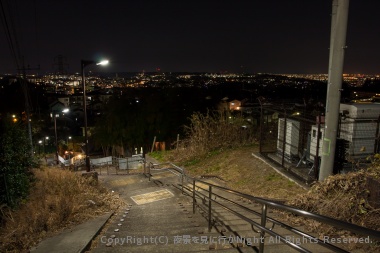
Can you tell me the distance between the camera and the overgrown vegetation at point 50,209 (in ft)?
18.2

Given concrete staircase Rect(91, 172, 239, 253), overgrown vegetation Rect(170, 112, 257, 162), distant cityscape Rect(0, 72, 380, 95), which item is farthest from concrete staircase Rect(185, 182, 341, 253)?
distant cityscape Rect(0, 72, 380, 95)

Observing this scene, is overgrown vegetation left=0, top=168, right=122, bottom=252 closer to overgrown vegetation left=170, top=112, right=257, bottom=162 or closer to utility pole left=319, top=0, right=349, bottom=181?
utility pole left=319, top=0, right=349, bottom=181

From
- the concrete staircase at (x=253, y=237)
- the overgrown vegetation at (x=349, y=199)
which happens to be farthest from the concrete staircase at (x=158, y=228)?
the overgrown vegetation at (x=349, y=199)

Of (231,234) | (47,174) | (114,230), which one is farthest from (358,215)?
(47,174)

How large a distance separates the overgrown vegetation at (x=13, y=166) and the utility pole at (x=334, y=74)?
7955mm

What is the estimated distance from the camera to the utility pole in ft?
18.4

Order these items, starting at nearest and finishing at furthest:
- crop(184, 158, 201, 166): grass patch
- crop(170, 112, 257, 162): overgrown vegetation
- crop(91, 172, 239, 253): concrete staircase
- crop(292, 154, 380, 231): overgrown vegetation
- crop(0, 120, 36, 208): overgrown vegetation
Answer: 1. crop(91, 172, 239, 253): concrete staircase
2. crop(292, 154, 380, 231): overgrown vegetation
3. crop(0, 120, 36, 208): overgrown vegetation
4. crop(184, 158, 201, 166): grass patch
5. crop(170, 112, 257, 162): overgrown vegetation

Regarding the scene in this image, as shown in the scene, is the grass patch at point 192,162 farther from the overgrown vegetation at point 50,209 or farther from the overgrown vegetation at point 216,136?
the overgrown vegetation at point 50,209

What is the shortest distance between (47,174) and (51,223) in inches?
171

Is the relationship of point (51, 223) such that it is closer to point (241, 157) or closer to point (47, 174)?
point (47, 174)

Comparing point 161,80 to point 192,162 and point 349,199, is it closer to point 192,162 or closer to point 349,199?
point 192,162

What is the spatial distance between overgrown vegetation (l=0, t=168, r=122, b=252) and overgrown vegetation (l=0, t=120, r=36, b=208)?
0.89ft

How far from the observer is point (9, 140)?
26.7 feet

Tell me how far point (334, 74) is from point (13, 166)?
853 centimetres
